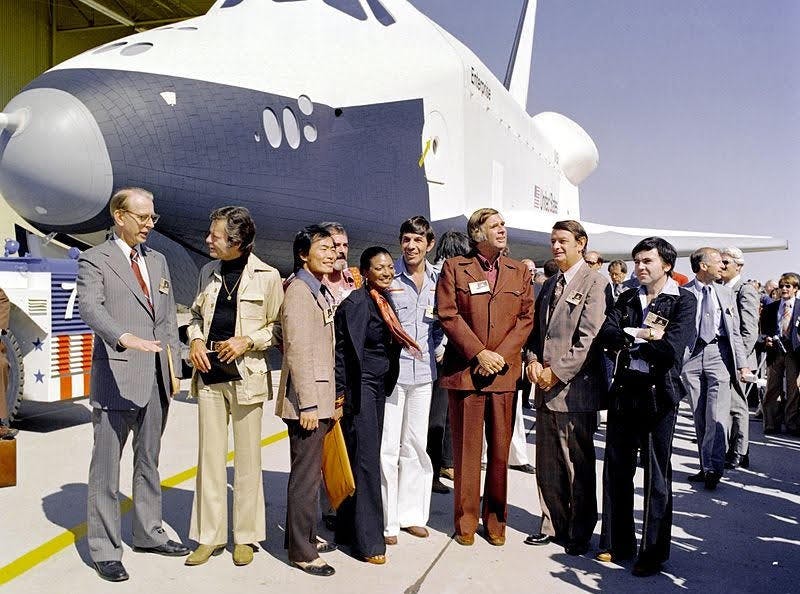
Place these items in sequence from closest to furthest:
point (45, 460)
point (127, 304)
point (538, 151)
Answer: point (127, 304)
point (45, 460)
point (538, 151)

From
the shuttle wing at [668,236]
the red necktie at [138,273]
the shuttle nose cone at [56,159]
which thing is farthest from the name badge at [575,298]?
the shuttle wing at [668,236]

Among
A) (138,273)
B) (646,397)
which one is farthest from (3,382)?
(646,397)

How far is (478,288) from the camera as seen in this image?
3510mm

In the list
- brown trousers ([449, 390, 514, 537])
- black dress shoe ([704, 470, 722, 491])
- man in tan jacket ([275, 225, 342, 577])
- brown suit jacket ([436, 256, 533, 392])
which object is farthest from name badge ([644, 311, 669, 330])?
black dress shoe ([704, 470, 722, 491])

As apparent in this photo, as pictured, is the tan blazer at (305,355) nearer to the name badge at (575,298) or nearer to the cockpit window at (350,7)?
the name badge at (575,298)

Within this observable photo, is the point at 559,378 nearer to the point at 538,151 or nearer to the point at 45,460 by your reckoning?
the point at 45,460

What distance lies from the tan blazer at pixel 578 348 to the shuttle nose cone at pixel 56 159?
3.10 m

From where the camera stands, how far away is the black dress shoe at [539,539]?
3473 mm

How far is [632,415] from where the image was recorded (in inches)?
127

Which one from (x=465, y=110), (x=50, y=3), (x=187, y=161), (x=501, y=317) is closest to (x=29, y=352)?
(x=187, y=161)

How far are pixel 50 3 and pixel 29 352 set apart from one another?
17.2 metres

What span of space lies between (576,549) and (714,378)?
185 cm

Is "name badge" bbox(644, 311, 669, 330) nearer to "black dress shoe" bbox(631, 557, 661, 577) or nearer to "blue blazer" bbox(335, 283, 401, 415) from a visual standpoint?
"black dress shoe" bbox(631, 557, 661, 577)

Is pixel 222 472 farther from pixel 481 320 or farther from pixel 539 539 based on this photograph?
pixel 539 539
